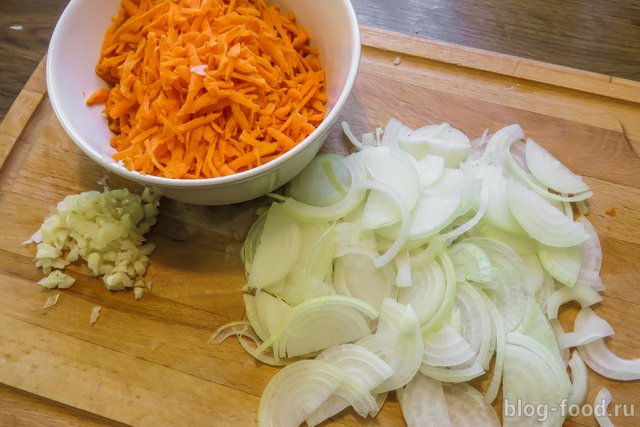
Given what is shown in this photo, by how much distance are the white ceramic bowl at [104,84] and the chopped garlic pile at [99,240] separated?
7.3 inches

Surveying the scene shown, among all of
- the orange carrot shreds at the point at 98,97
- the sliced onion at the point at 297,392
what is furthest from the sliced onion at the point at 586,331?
the orange carrot shreds at the point at 98,97

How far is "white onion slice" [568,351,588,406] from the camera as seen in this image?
4.47 feet

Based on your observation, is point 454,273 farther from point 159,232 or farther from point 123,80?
point 123,80

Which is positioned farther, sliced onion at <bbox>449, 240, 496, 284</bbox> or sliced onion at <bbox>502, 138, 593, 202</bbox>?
sliced onion at <bbox>502, 138, 593, 202</bbox>

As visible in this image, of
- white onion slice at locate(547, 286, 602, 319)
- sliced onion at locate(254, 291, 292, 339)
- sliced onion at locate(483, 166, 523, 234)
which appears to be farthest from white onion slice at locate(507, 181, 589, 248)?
sliced onion at locate(254, 291, 292, 339)

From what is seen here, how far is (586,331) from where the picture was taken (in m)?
1.42

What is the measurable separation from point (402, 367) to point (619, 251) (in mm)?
710

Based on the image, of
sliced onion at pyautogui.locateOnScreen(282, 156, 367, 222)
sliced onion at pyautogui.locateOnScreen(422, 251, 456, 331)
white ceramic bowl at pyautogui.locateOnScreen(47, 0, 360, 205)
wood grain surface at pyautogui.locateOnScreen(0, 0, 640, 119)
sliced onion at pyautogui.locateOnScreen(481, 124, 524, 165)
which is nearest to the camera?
white ceramic bowl at pyautogui.locateOnScreen(47, 0, 360, 205)

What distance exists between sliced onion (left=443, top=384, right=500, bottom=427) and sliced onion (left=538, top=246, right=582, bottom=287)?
38 centimetres

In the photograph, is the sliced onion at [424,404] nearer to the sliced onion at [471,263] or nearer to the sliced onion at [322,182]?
the sliced onion at [471,263]

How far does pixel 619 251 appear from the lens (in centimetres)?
152

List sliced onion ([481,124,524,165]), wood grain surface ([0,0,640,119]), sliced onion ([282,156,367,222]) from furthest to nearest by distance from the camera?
wood grain surface ([0,0,640,119]) < sliced onion ([481,124,524,165]) < sliced onion ([282,156,367,222])

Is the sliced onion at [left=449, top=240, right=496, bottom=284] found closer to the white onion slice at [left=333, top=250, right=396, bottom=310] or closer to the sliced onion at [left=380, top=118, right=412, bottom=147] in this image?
the white onion slice at [left=333, top=250, right=396, bottom=310]

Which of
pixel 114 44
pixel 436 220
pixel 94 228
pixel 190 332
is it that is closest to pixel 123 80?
pixel 114 44
